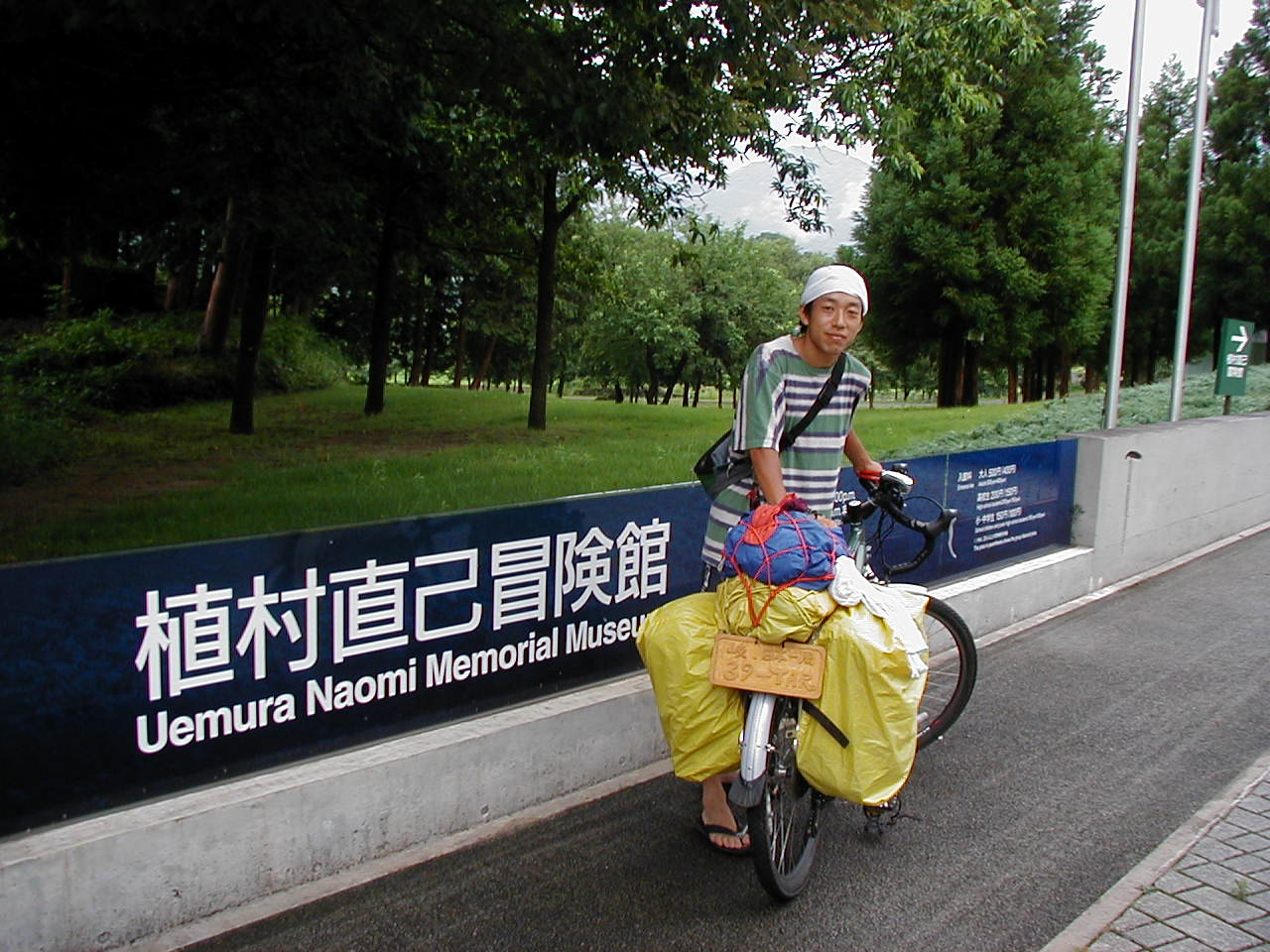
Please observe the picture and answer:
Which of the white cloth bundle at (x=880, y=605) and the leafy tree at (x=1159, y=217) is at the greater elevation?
the leafy tree at (x=1159, y=217)

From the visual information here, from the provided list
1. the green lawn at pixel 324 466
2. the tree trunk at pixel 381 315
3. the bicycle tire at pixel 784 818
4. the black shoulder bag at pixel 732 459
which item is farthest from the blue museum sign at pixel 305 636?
the tree trunk at pixel 381 315

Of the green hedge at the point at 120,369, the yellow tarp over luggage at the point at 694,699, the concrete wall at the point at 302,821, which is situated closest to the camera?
the concrete wall at the point at 302,821

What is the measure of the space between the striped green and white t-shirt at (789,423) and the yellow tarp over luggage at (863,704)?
55 cm

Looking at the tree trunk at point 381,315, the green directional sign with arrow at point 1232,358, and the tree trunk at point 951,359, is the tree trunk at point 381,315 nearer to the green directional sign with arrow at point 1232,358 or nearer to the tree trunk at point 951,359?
the green directional sign with arrow at point 1232,358

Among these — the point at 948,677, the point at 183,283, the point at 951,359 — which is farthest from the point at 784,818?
the point at 951,359

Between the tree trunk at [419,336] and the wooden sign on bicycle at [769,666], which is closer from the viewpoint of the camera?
the wooden sign on bicycle at [769,666]

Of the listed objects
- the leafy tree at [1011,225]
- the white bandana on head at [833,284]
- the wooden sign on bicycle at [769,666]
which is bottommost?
the wooden sign on bicycle at [769,666]

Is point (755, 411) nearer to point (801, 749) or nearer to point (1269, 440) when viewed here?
point (801, 749)

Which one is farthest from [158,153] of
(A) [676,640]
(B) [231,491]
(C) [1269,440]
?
(C) [1269,440]

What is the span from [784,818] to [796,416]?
1377 millimetres

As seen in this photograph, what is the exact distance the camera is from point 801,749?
357 cm

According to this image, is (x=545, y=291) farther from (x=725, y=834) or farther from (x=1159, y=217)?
(x=1159, y=217)

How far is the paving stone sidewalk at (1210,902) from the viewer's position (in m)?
3.40

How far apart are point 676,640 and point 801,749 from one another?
52cm
